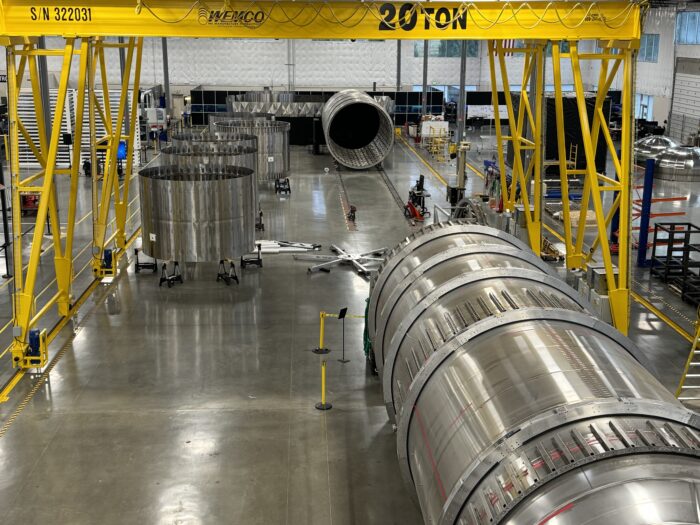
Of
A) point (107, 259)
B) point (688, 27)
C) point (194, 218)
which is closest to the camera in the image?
point (194, 218)

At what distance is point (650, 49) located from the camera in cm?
4600

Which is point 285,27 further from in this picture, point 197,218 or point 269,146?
point 269,146

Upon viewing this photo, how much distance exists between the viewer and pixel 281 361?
561 inches

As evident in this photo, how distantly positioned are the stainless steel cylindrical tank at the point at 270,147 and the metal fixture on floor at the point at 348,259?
930 centimetres

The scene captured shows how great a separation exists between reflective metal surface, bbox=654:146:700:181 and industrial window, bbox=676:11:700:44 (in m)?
8.87

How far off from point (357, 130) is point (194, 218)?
23691 millimetres

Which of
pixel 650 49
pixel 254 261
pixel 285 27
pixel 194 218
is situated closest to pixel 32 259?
pixel 194 218

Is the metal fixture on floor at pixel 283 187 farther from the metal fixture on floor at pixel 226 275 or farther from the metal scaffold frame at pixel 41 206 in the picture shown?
the metal scaffold frame at pixel 41 206

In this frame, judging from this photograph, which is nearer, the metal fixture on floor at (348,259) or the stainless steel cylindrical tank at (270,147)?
the metal fixture on floor at (348,259)

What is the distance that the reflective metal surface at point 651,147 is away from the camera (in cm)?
3472

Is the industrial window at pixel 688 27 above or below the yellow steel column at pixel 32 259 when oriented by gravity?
above

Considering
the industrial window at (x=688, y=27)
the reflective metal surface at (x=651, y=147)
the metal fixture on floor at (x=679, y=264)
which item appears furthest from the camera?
the industrial window at (x=688, y=27)

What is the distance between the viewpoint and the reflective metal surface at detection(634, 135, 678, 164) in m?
34.7

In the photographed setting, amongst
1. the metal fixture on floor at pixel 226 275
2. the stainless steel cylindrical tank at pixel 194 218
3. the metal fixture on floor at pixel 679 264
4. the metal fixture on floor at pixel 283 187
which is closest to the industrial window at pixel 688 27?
the metal fixture on floor at pixel 679 264
